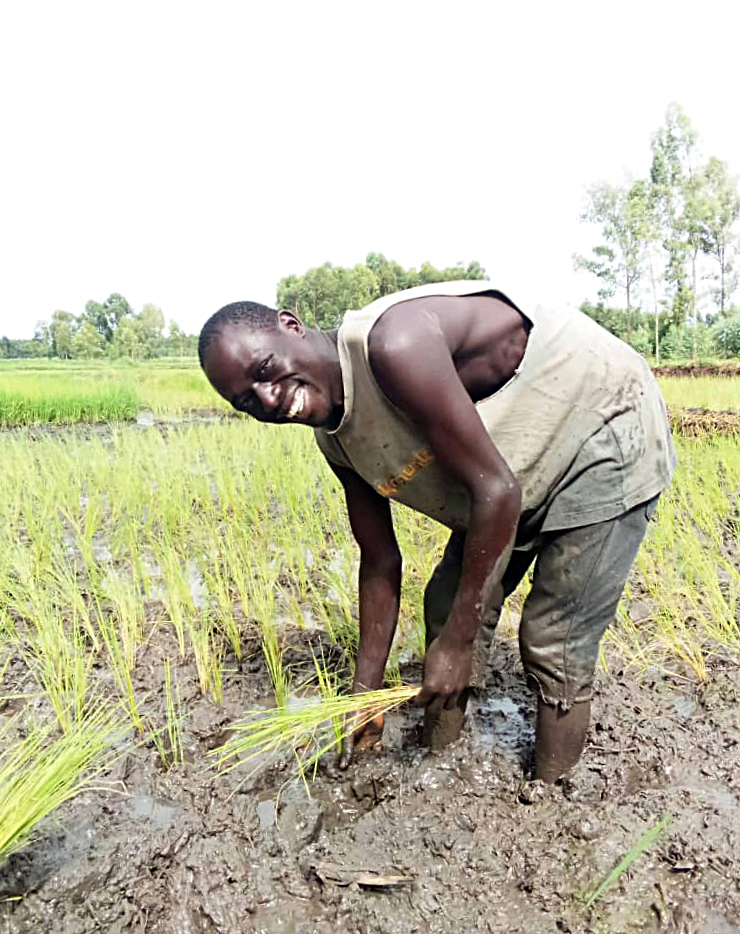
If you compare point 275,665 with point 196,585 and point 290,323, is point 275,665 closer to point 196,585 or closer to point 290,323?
point 290,323

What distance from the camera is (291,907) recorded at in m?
1.52

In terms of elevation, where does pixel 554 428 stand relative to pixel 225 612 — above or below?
above

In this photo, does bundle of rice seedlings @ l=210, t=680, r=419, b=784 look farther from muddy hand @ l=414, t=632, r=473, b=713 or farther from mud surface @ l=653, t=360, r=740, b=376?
mud surface @ l=653, t=360, r=740, b=376

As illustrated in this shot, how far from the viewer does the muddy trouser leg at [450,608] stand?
1887mm

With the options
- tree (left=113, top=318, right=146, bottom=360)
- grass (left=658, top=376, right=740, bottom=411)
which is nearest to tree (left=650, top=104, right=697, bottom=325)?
grass (left=658, top=376, right=740, bottom=411)

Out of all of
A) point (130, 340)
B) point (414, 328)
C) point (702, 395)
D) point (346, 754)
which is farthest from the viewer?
point (130, 340)

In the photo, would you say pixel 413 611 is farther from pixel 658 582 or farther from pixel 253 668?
pixel 658 582

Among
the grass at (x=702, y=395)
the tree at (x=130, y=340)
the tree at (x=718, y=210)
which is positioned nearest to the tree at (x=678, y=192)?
the tree at (x=718, y=210)

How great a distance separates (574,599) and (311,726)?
68 cm

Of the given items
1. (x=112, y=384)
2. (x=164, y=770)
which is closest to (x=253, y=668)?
(x=164, y=770)

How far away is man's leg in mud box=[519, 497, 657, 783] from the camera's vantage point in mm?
1624

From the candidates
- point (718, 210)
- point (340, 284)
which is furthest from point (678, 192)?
point (340, 284)

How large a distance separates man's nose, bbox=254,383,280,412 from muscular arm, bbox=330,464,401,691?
457 mm

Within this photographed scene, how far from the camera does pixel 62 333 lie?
55.8m
